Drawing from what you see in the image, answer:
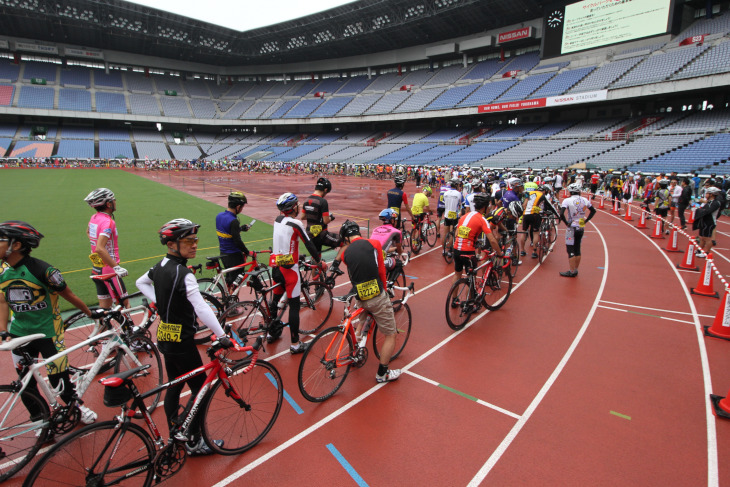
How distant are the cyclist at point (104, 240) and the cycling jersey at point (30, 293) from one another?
108cm

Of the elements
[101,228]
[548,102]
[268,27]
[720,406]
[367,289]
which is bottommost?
[720,406]

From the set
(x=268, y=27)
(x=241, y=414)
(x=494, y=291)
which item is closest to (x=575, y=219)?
(x=494, y=291)

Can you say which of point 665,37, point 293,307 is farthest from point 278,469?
point 665,37

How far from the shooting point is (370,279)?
175 inches

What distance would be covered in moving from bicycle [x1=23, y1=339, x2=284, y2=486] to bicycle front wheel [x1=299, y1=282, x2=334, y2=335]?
6.78 ft

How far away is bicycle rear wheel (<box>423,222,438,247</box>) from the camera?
11969mm

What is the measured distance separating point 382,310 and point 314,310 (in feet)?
9.17

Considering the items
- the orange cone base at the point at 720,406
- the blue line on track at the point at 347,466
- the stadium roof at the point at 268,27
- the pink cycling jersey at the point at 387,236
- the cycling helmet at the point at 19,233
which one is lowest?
the orange cone base at the point at 720,406

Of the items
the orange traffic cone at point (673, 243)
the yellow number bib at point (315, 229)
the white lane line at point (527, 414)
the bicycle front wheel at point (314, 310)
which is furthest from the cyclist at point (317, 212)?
the orange traffic cone at point (673, 243)

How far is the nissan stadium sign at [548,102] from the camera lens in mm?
34031

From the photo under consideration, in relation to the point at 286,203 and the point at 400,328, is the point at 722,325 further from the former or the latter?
the point at 286,203

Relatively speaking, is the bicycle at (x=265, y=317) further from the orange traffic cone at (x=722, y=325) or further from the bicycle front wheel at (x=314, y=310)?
the orange traffic cone at (x=722, y=325)

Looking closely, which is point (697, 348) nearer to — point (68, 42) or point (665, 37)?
point (665, 37)

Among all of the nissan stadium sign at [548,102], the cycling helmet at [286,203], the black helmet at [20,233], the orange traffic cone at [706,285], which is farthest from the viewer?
the nissan stadium sign at [548,102]
